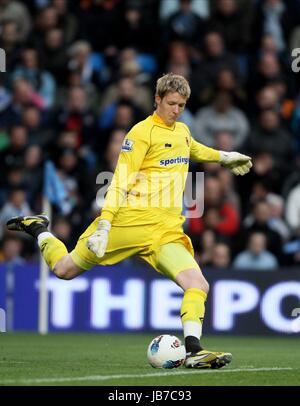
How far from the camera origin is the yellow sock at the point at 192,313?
9.62m

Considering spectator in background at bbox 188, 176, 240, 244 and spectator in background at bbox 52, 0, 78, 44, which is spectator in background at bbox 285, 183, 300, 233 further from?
spectator in background at bbox 52, 0, 78, 44

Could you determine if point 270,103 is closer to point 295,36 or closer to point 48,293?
point 295,36

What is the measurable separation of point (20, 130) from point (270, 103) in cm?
345

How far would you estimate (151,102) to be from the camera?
59.1 feet

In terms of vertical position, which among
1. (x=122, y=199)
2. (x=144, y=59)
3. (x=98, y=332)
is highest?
(x=144, y=59)

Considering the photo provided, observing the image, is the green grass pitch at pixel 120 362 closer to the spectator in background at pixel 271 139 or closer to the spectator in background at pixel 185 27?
the spectator in background at pixel 271 139

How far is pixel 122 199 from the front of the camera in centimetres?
981

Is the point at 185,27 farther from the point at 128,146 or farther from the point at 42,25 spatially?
the point at 128,146

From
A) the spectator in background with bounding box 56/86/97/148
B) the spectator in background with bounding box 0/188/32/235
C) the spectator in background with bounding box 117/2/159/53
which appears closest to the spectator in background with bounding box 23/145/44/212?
the spectator in background with bounding box 0/188/32/235

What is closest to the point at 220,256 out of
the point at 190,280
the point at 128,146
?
the point at 190,280

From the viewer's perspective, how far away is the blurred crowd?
53.0 feet
